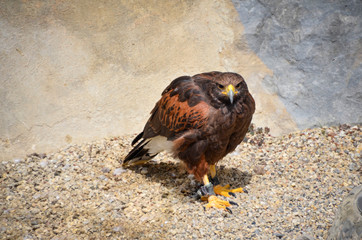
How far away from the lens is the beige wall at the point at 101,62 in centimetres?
511

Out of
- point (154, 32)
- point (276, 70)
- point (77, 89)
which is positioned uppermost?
point (154, 32)

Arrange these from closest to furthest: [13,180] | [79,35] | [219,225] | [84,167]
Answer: [219,225], [13,180], [84,167], [79,35]

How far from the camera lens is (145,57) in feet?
18.9

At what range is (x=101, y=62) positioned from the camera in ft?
18.2

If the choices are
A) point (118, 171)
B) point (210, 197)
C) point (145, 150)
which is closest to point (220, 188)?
point (210, 197)

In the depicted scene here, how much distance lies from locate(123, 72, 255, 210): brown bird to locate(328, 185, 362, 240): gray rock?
1284 millimetres

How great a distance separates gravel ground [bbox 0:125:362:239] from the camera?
365 cm

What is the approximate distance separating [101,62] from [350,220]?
4058 millimetres

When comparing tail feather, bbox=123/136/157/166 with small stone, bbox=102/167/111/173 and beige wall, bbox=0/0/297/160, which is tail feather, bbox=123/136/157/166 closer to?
small stone, bbox=102/167/111/173

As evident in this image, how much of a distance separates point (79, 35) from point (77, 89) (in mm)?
796

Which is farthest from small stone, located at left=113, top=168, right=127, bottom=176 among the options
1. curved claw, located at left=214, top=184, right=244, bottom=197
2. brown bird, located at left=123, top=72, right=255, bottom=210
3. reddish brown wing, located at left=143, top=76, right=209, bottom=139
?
curved claw, located at left=214, top=184, right=244, bottom=197

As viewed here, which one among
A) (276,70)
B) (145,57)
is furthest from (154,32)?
(276,70)

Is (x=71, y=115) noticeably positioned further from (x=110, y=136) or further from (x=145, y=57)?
(x=145, y=57)

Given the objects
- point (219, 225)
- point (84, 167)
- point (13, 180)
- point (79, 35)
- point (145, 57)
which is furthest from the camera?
point (145, 57)
